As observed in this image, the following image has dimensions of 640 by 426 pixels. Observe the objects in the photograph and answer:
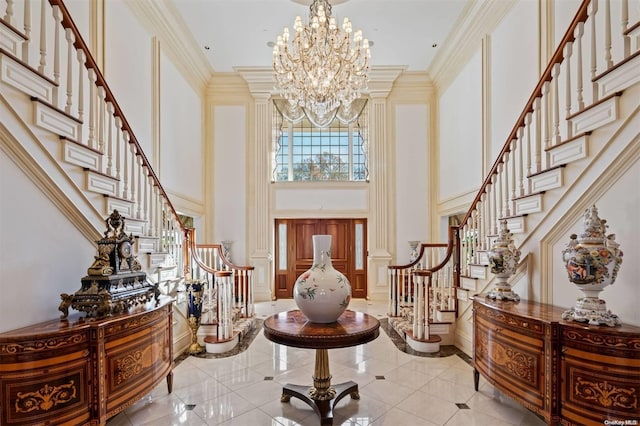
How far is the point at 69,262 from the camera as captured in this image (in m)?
2.62

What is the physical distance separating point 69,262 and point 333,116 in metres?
6.49

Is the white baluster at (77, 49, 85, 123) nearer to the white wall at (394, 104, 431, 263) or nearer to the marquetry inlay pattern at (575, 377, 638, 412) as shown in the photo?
the marquetry inlay pattern at (575, 377, 638, 412)

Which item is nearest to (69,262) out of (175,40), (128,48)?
(128,48)

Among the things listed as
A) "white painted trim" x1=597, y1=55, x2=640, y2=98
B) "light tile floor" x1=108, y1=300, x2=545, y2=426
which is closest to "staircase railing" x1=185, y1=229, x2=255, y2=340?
"light tile floor" x1=108, y1=300, x2=545, y2=426

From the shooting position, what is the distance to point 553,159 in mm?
2918

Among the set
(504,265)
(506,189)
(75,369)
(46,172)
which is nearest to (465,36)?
(506,189)

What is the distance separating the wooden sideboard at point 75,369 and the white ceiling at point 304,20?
5458 millimetres

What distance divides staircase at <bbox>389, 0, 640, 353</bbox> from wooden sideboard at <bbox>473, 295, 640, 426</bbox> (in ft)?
2.33

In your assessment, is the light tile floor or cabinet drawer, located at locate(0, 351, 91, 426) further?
the light tile floor

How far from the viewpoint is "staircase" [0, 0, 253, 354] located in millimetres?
2213

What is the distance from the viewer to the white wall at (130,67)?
4.32 m

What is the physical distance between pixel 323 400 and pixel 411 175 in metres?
6.39

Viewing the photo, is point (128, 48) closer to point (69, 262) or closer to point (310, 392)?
point (69, 262)

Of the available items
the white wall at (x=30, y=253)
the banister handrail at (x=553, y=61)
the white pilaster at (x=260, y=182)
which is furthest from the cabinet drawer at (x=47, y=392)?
the white pilaster at (x=260, y=182)
